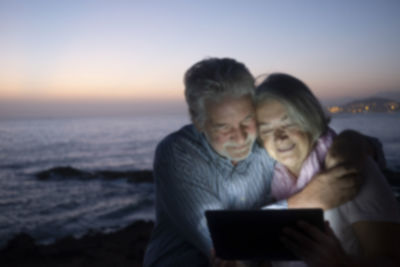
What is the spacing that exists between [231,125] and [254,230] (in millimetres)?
819

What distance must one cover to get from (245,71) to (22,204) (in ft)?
48.6

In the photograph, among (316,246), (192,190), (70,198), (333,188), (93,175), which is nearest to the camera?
(316,246)

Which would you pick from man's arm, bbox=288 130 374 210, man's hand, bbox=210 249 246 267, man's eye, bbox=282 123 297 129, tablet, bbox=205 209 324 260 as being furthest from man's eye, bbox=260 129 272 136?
man's hand, bbox=210 249 246 267

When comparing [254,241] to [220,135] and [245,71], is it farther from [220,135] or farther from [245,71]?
[245,71]

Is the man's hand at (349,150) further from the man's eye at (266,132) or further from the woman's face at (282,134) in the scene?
the man's eye at (266,132)

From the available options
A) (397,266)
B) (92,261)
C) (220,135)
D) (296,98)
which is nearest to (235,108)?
(220,135)

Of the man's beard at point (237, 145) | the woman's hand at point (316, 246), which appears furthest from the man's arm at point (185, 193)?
the woman's hand at point (316, 246)

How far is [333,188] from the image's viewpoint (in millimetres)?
1784

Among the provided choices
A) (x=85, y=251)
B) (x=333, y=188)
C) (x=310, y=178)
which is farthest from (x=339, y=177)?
(x=85, y=251)

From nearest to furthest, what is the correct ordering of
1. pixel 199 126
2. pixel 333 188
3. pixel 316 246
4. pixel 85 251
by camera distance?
pixel 316 246 → pixel 333 188 → pixel 199 126 → pixel 85 251

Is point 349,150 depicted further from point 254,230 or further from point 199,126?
point 199,126

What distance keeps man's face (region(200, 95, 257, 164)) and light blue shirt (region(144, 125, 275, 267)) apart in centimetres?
11

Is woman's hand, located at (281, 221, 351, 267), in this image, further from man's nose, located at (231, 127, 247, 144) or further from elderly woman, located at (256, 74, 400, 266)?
man's nose, located at (231, 127, 247, 144)

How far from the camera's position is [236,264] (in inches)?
73.3
